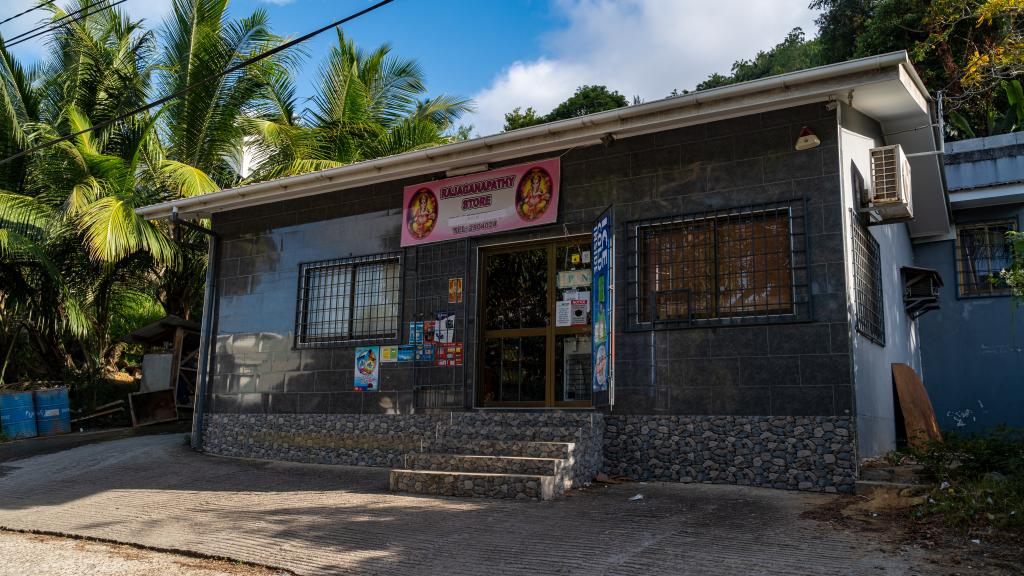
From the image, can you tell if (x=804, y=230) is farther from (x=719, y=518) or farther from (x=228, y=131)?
(x=228, y=131)

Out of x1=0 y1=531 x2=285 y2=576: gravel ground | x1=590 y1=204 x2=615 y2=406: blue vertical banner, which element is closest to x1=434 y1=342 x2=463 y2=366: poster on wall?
x1=590 y1=204 x2=615 y2=406: blue vertical banner

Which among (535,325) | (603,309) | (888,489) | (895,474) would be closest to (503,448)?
(603,309)

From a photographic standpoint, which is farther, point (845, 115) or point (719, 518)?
point (845, 115)

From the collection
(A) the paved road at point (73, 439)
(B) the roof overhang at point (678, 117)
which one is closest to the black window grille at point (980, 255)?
(B) the roof overhang at point (678, 117)

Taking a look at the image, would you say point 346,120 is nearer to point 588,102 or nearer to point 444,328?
point 444,328

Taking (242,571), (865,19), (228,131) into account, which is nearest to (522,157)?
(242,571)

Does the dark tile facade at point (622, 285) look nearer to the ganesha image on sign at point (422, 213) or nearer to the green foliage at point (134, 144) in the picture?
the ganesha image on sign at point (422, 213)

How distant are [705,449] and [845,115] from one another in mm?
3827

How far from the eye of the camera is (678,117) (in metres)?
8.39

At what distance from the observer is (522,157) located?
10078mm

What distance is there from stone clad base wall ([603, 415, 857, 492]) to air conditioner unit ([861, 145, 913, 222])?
246 centimetres

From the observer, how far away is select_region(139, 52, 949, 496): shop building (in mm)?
8008

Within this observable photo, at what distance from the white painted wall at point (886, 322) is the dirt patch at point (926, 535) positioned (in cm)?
99

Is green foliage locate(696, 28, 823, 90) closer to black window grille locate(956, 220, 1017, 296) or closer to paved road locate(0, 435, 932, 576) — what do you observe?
black window grille locate(956, 220, 1017, 296)
